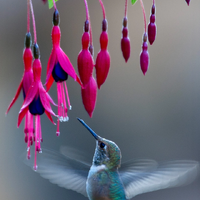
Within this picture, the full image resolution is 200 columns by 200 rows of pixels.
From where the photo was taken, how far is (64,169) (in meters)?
1.21

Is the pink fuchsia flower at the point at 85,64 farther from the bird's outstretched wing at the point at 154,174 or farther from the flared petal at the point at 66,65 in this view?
the bird's outstretched wing at the point at 154,174

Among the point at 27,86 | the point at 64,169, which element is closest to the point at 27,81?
the point at 27,86

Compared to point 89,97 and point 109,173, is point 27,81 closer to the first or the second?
point 89,97

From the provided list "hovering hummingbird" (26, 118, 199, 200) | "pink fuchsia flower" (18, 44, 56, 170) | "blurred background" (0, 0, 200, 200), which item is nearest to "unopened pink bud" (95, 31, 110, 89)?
"pink fuchsia flower" (18, 44, 56, 170)

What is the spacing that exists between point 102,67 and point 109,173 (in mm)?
560

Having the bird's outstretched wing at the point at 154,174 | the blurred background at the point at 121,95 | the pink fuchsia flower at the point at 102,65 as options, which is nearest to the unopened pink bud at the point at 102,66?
the pink fuchsia flower at the point at 102,65

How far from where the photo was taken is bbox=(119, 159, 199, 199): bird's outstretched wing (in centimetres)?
115

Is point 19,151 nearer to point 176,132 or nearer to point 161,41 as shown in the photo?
point 176,132

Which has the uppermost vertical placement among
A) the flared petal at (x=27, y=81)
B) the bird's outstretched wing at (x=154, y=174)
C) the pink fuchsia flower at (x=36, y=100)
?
the flared petal at (x=27, y=81)

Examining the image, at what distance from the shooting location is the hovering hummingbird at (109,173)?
1.16 meters

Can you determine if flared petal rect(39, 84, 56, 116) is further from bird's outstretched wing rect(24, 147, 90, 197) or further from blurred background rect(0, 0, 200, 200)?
blurred background rect(0, 0, 200, 200)

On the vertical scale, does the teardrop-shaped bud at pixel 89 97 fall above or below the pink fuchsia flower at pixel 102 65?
below

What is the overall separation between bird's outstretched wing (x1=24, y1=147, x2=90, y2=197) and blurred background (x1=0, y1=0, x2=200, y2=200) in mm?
1048

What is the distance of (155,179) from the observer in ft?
3.94
